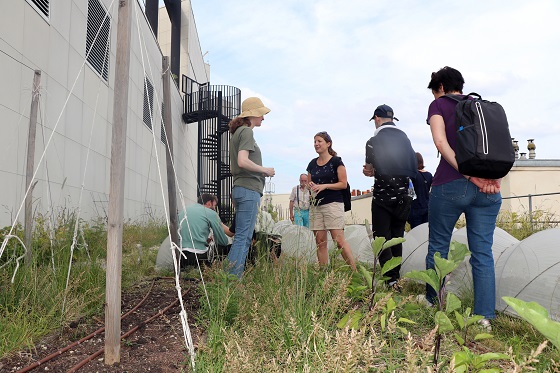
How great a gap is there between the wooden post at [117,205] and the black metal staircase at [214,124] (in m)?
15.2

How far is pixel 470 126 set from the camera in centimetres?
316

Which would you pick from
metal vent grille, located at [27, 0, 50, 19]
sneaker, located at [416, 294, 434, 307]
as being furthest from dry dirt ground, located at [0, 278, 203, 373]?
metal vent grille, located at [27, 0, 50, 19]

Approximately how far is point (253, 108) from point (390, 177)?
138cm

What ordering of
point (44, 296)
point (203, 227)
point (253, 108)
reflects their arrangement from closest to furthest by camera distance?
point (44, 296) < point (253, 108) < point (203, 227)

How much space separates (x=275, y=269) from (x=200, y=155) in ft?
55.1

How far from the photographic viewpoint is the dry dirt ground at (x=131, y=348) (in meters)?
2.55

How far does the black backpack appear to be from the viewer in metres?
3.08

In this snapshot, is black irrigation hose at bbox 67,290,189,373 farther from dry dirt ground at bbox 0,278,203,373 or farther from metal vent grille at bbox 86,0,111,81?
metal vent grille at bbox 86,0,111,81

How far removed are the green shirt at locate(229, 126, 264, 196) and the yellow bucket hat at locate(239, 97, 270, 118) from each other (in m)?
0.16

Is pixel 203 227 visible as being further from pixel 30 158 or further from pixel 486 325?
pixel 486 325

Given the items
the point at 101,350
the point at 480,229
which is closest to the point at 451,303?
the point at 480,229

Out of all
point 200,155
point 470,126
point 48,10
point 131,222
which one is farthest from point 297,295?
point 200,155

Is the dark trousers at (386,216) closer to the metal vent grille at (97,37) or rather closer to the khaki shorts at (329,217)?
the khaki shorts at (329,217)

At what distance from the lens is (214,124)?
19.8m
